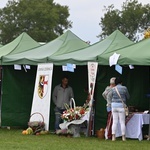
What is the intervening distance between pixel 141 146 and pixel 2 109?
5.39 metres

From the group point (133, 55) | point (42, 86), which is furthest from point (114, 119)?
point (42, 86)

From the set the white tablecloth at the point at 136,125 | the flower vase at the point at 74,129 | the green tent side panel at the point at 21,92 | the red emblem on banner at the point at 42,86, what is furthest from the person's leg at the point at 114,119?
the green tent side panel at the point at 21,92

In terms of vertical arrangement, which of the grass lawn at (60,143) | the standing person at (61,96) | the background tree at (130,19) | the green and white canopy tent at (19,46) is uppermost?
the background tree at (130,19)

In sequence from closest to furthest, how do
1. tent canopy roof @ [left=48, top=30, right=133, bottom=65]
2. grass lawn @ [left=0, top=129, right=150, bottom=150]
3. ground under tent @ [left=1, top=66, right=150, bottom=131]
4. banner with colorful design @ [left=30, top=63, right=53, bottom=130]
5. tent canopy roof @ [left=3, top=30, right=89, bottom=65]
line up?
grass lawn @ [left=0, top=129, right=150, bottom=150]
tent canopy roof @ [left=48, top=30, right=133, bottom=65]
banner with colorful design @ [left=30, top=63, right=53, bottom=130]
ground under tent @ [left=1, top=66, right=150, bottom=131]
tent canopy roof @ [left=3, top=30, right=89, bottom=65]

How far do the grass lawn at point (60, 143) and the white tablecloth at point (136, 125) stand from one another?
183mm

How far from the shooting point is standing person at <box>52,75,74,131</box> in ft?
46.3

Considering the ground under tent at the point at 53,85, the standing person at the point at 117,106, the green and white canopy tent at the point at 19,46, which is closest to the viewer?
the standing person at the point at 117,106

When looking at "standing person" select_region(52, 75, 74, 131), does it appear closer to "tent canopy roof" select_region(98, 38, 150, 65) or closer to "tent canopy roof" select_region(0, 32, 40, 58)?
"tent canopy roof" select_region(98, 38, 150, 65)

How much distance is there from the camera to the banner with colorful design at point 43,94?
13766 mm

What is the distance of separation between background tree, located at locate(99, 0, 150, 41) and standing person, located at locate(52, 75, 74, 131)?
3450 cm

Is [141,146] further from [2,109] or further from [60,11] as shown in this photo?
[60,11]

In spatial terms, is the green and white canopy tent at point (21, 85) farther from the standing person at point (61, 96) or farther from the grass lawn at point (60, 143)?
the grass lawn at point (60, 143)

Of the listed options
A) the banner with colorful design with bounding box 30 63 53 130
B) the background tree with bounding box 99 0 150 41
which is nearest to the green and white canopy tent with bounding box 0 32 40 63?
the banner with colorful design with bounding box 30 63 53 130

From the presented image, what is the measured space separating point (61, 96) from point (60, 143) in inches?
103
